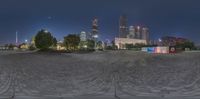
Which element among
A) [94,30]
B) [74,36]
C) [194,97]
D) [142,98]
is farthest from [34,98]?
[94,30]

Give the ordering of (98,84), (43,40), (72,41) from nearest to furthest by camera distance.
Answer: (98,84) → (43,40) → (72,41)

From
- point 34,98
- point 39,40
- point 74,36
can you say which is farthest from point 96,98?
point 74,36

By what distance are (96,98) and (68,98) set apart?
70 centimetres

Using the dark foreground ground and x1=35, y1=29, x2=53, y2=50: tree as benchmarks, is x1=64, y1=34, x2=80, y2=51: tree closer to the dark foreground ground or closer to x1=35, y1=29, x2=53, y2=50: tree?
x1=35, y1=29, x2=53, y2=50: tree

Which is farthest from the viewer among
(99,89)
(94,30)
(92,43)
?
(92,43)

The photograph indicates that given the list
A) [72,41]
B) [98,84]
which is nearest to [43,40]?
[72,41]

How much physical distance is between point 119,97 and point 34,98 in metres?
2.12

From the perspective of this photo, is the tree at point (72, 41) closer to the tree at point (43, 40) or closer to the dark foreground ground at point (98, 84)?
the tree at point (43, 40)

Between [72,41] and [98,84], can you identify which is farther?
[72,41]

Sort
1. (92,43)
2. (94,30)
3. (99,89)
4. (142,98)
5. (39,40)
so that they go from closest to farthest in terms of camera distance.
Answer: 1. (142,98)
2. (99,89)
3. (39,40)
4. (94,30)
5. (92,43)

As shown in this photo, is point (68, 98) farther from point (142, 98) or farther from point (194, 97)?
point (194, 97)

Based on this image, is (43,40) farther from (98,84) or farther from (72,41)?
(98,84)

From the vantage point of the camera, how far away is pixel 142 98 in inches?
420

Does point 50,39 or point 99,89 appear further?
point 50,39
